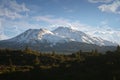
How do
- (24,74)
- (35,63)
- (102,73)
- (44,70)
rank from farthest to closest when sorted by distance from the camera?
1. (35,63)
2. (44,70)
3. (24,74)
4. (102,73)

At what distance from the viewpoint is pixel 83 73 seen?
92875 mm

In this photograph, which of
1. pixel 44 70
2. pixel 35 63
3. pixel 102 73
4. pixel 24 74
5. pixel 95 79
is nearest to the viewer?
pixel 95 79

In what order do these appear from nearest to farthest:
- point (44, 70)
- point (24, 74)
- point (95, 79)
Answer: point (95, 79), point (24, 74), point (44, 70)

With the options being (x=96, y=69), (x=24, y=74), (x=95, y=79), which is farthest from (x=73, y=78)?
(x=24, y=74)

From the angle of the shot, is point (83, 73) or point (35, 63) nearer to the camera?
point (83, 73)

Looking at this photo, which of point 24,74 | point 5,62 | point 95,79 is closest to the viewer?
point 95,79

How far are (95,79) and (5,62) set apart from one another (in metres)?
73.0

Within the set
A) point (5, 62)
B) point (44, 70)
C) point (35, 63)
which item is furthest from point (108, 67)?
point (5, 62)

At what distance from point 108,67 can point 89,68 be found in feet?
27.7

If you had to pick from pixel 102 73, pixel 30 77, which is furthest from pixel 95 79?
pixel 30 77

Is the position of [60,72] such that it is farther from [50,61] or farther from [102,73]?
[50,61]

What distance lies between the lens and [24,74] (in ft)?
317

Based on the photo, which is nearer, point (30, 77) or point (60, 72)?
point (30, 77)

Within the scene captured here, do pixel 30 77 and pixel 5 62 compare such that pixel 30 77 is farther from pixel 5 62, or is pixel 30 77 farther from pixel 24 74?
pixel 5 62
